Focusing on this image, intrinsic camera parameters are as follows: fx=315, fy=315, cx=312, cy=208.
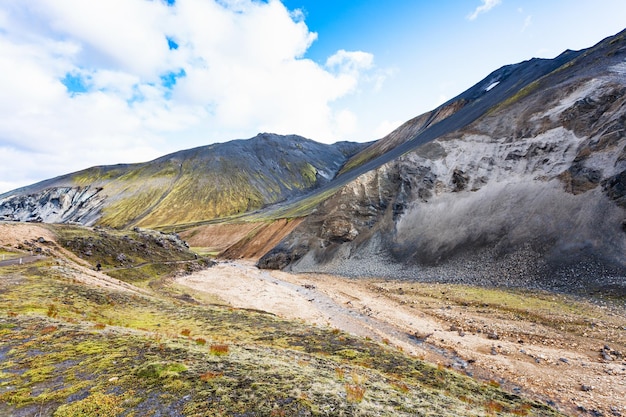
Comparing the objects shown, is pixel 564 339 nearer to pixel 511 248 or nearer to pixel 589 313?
pixel 589 313

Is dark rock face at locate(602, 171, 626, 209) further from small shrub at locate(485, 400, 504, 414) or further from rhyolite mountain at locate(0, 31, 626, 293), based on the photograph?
small shrub at locate(485, 400, 504, 414)

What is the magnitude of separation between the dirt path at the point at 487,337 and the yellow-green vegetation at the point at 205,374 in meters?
7.35

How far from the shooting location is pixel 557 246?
43.2 metres

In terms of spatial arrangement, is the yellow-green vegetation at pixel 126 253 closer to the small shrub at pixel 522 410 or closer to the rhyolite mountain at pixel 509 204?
the rhyolite mountain at pixel 509 204

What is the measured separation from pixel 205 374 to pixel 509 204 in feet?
192

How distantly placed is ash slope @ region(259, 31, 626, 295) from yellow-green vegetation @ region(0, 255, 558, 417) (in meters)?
32.8

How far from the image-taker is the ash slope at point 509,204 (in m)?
42.5

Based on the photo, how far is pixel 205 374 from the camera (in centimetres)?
1105

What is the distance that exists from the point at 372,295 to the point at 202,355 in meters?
36.8

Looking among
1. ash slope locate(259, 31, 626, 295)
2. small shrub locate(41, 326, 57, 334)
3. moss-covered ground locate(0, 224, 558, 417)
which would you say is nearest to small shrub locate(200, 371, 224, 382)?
moss-covered ground locate(0, 224, 558, 417)

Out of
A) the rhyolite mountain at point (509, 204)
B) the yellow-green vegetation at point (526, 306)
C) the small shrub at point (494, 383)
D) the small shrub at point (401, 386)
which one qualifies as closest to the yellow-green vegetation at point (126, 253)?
the rhyolite mountain at point (509, 204)

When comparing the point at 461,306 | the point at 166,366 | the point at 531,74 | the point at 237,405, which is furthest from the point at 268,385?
the point at 531,74

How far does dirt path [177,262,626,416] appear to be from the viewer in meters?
20.0

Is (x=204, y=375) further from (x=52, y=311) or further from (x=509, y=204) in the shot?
(x=509, y=204)
